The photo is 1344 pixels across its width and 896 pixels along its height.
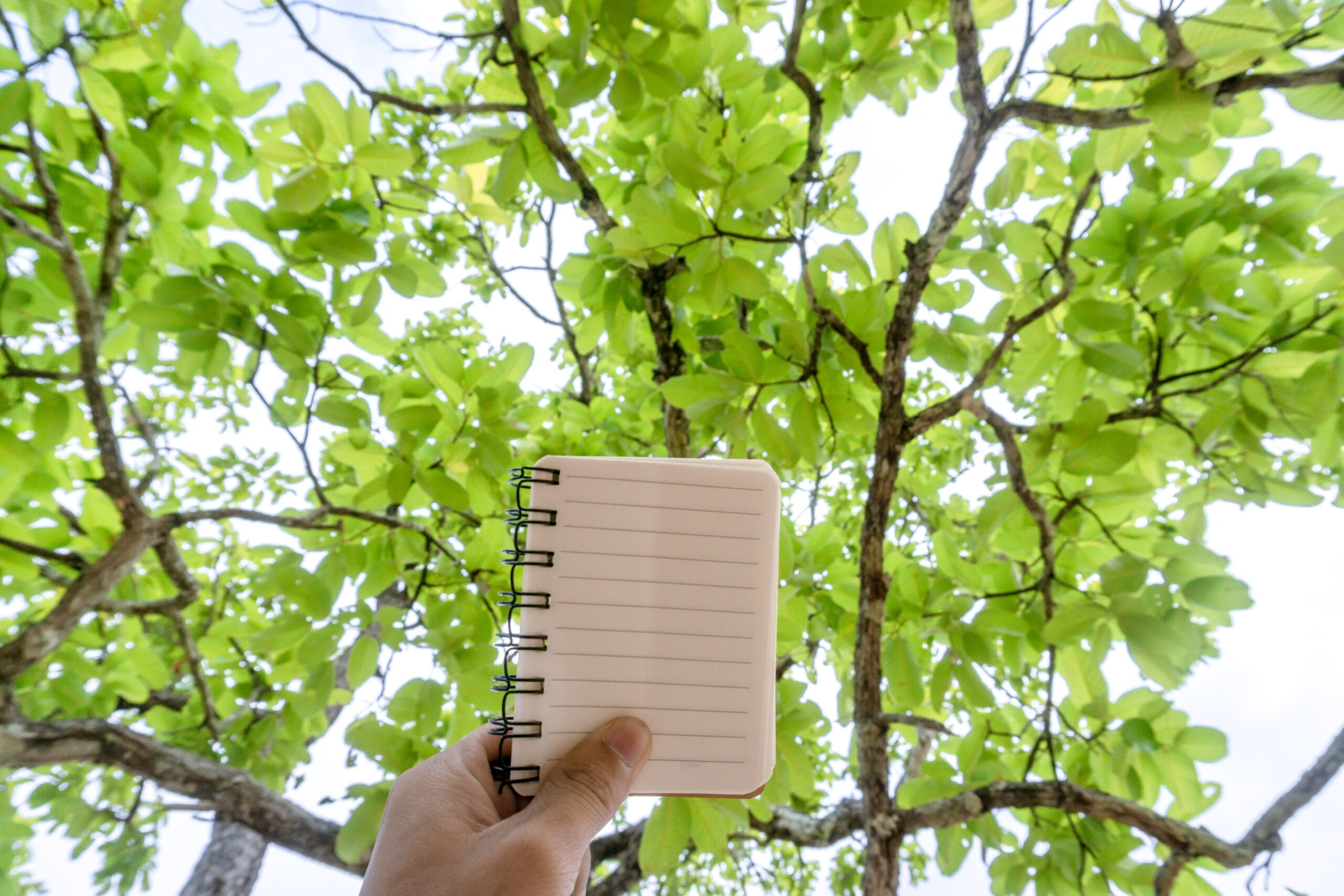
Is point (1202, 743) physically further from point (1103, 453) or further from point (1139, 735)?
point (1103, 453)

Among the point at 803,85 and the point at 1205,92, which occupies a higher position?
the point at 803,85

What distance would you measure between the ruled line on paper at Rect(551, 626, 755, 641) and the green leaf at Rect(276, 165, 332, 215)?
A: 0.86 metres

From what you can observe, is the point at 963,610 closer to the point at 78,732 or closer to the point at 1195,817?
the point at 1195,817

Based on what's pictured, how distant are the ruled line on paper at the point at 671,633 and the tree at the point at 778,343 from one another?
508 millimetres

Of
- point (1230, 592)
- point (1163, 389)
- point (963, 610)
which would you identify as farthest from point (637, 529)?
point (1163, 389)

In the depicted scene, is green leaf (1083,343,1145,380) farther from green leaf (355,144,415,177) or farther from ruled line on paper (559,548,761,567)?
green leaf (355,144,415,177)

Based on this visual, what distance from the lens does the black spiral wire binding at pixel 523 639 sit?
0.67 meters

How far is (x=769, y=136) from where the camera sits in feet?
3.84

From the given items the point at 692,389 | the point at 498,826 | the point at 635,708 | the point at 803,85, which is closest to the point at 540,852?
the point at 498,826

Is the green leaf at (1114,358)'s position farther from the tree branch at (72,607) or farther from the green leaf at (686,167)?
the tree branch at (72,607)

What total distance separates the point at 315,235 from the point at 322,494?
0.51 m

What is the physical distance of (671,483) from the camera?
2.39 ft

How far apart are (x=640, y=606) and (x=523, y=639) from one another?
5.0 inches

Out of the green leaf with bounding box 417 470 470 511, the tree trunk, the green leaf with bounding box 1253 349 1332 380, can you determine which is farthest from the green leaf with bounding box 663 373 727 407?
the tree trunk
